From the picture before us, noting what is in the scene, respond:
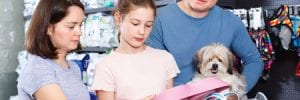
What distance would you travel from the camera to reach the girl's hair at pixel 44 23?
4.00 ft

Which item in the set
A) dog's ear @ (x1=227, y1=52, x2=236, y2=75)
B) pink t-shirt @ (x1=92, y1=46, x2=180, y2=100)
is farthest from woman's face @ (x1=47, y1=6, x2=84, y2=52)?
dog's ear @ (x1=227, y1=52, x2=236, y2=75)

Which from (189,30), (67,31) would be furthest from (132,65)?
(189,30)

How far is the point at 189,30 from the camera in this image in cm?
177

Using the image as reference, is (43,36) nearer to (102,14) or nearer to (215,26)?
(215,26)

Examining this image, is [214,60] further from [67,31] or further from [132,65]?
[67,31]

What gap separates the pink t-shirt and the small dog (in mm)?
363

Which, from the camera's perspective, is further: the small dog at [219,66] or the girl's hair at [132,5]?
the small dog at [219,66]

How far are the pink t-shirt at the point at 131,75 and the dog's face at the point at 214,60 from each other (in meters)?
0.35

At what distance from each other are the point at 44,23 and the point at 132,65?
41 cm

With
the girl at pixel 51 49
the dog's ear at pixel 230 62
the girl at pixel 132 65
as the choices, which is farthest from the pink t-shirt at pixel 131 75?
the dog's ear at pixel 230 62

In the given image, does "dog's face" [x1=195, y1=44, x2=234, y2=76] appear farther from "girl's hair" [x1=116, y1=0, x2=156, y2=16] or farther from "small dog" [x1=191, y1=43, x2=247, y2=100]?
"girl's hair" [x1=116, y1=0, x2=156, y2=16]

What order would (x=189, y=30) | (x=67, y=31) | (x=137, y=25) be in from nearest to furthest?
(x=67, y=31), (x=137, y=25), (x=189, y=30)

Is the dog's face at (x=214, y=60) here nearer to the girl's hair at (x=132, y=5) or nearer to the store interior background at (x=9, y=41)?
the girl's hair at (x=132, y=5)

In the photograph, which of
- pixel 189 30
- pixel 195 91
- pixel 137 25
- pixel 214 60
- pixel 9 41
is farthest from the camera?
pixel 9 41
